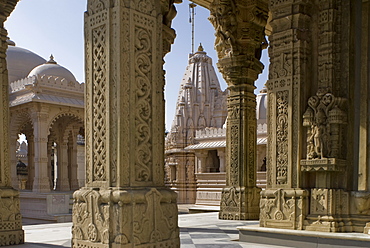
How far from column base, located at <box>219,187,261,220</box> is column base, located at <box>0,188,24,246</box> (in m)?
5.15

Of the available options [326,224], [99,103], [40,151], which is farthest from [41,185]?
[99,103]

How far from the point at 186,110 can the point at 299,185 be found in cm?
2529

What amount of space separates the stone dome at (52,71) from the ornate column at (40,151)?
8.47 ft

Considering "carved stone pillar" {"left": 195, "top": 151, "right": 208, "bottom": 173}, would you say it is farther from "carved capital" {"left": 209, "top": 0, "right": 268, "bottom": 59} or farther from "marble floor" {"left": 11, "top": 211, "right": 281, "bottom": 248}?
"marble floor" {"left": 11, "top": 211, "right": 281, "bottom": 248}

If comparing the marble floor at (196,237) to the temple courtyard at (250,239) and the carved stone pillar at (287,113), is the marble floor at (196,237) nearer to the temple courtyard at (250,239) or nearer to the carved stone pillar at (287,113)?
the temple courtyard at (250,239)

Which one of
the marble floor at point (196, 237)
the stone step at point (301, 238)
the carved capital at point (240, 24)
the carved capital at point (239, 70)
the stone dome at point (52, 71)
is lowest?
the marble floor at point (196, 237)

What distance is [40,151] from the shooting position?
781 inches

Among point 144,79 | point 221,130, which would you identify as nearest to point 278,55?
point 144,79

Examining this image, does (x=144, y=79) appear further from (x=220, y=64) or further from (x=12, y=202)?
(x=220, y=64)

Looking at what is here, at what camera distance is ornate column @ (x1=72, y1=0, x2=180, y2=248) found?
444cm

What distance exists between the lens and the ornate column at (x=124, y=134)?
444 cm

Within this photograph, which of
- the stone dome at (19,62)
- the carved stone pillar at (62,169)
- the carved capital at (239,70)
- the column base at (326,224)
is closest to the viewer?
the column base at (326,224)

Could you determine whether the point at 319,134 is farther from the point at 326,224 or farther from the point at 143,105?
the point at 143,105

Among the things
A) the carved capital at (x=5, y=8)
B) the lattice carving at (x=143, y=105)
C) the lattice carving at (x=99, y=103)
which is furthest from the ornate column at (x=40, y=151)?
Answer: the lattice carving at (x=143, y=105)
